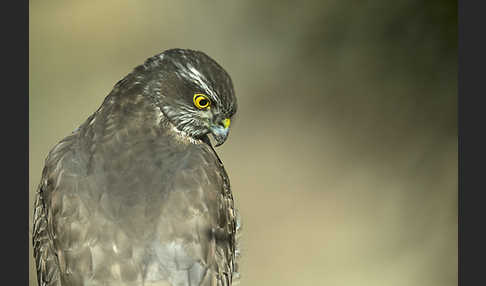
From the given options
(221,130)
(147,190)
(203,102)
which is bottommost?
(147,190)

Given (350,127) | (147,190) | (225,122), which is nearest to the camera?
(147,190)

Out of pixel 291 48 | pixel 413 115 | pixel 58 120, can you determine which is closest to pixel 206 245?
pixel 58 120

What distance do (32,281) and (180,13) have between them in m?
1.78

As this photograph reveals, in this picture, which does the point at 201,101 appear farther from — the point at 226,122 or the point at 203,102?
the point at 226,122

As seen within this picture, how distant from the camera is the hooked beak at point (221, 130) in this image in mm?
2223

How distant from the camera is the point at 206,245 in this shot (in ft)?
6.92

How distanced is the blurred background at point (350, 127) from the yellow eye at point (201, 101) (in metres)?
1.33

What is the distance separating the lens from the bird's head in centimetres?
212

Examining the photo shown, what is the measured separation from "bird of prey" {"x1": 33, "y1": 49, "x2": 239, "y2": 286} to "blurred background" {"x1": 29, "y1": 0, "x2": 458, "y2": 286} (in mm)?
1261

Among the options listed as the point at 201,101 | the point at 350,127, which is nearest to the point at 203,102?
the point at 201,101

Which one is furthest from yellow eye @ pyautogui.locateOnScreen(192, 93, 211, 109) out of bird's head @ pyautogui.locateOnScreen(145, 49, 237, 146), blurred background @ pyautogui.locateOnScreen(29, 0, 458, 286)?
blurred background @ pyautogui.locateOnScreen(29, 0, 458, 286)

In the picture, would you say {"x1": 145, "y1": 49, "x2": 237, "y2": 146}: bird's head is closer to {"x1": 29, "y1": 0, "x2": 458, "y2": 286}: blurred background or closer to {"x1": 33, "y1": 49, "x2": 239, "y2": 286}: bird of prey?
{"x1": 33, "y1": 49, "x2": 239, "y2": 286}: bird of prey

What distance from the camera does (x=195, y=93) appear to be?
2.14 metres

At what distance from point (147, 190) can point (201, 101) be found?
0.40m
